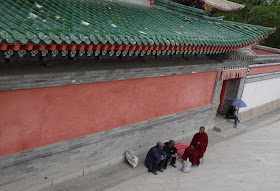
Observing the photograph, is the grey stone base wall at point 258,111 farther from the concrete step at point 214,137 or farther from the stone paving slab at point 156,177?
the stone paving slab at point 156,177

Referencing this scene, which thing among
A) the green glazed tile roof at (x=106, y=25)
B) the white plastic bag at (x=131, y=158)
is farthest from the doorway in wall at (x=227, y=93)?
the white plastic bag at (x=131, y=158)

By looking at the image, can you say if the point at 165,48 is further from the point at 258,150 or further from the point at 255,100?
the point at 255,100

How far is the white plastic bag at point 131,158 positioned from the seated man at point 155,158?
343 millimetres

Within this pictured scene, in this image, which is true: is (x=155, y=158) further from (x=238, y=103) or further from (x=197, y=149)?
(x=238, y=103)

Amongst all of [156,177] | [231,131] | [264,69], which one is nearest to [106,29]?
[156,177]

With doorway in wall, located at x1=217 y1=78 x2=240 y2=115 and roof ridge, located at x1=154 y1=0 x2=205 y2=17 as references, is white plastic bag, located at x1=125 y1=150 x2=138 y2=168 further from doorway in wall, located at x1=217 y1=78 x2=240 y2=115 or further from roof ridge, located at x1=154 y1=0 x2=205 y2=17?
doorway in wall, located at x1=217 y1=78 x2=240 y2=115

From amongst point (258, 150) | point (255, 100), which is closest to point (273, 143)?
point (258, 150)

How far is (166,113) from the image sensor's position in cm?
870

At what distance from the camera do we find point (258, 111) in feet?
46.1

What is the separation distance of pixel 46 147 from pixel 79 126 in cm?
93

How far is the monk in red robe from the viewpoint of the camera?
8.12 m

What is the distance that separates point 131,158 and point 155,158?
2.41ft

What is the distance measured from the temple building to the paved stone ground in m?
1.15

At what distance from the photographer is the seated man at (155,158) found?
7.25 meters
